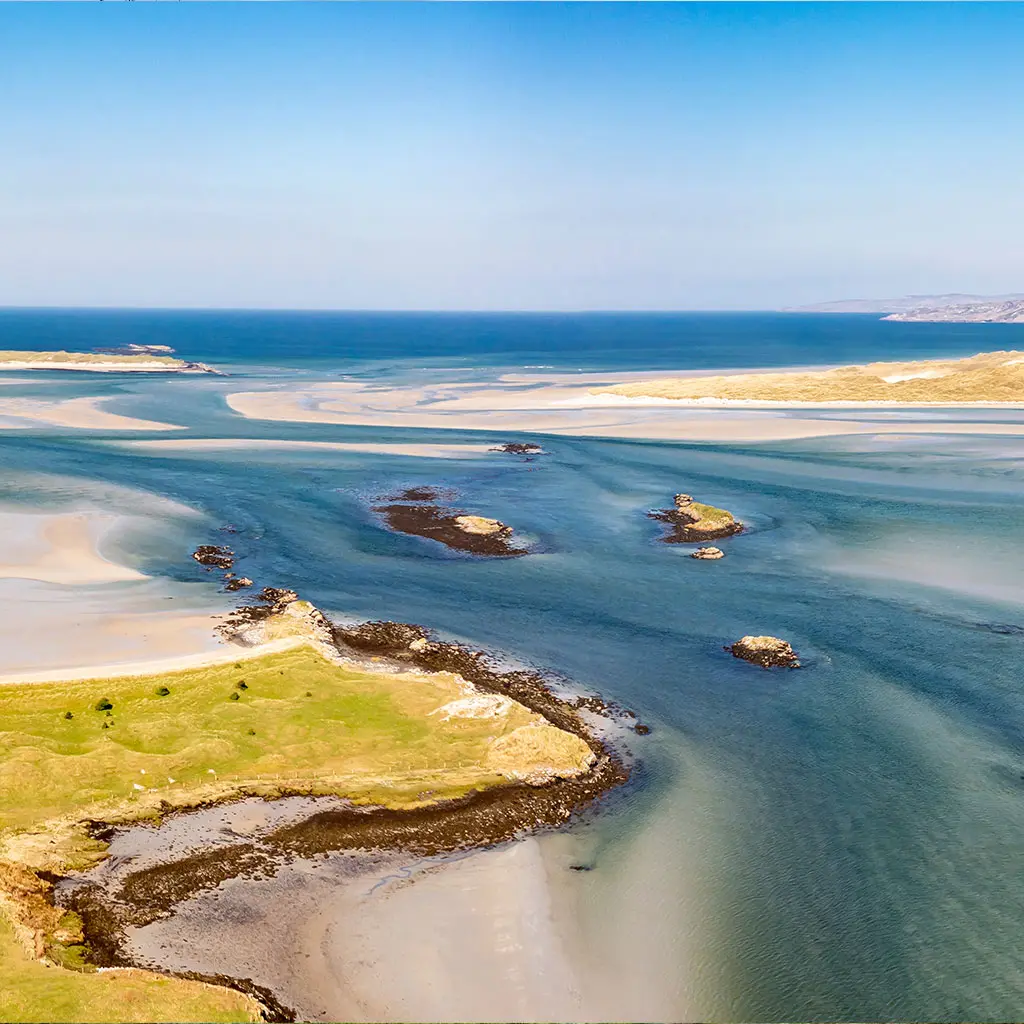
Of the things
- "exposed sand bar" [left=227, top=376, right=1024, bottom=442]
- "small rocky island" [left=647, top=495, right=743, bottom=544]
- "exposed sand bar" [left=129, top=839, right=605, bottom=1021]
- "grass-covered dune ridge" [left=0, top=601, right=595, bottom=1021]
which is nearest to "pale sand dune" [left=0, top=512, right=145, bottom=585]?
"grass-covered dune ridge" [left=0, top=601, right=595, bottom=1021]

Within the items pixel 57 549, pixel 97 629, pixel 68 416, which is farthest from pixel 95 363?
pixel 97 629

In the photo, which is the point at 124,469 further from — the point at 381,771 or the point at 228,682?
the point at 381,771

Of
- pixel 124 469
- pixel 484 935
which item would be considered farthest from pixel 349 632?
pixel 124 469

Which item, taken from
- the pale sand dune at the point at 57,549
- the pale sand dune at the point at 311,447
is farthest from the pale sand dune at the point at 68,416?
the pale sand dune at the point at 57,549

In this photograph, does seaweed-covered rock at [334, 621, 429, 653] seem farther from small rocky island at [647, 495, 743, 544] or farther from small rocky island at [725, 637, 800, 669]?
small rocky island at [647, 495, 743, 544]

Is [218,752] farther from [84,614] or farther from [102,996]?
[84,614]
